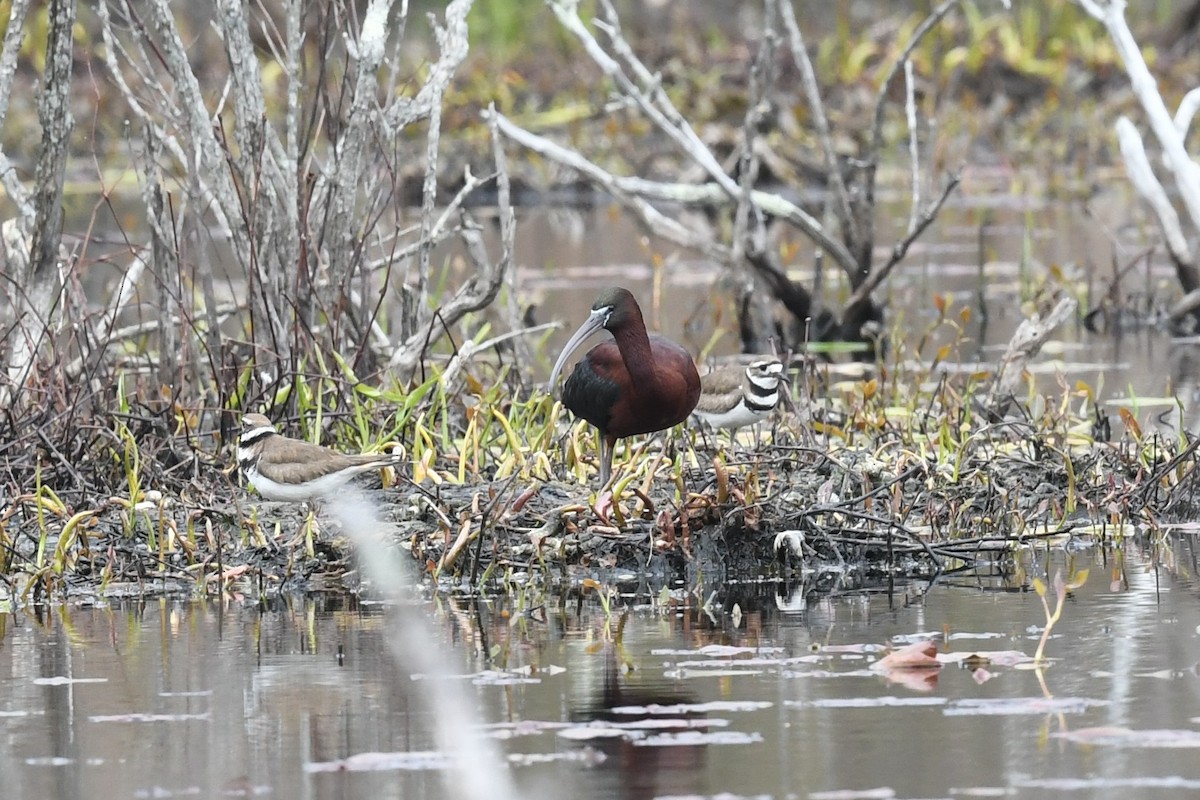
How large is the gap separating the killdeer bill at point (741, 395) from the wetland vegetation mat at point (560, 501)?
5.5 inches

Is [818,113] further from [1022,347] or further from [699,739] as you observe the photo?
[699,739]

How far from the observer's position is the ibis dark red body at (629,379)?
7703 mm

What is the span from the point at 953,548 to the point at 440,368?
2915mm

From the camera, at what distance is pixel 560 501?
788 centimetres

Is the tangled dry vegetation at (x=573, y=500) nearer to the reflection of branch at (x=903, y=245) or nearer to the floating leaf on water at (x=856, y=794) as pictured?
the reflection of branch at (x=903, y=245)

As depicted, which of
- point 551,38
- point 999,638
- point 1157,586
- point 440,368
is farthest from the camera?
point 551,38

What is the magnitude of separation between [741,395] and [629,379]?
3.42 feet

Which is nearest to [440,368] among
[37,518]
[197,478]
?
[197,478]

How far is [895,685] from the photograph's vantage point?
18.9ft

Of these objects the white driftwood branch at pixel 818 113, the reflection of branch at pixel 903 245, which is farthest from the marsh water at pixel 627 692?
the white driftwood branch at pixel 818 113

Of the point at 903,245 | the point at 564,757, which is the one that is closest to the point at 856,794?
the point at 564,757

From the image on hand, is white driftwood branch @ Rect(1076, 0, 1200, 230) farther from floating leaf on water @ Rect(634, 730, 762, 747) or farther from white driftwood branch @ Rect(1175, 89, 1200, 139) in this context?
floating leaf on water @ Rect(634, 730, 762, 747)

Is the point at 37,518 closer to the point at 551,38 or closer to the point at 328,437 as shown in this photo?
the point at 328,437

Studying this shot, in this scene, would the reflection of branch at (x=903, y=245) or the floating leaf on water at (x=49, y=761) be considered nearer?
the floating leaf on water at (x=49, y=761)
